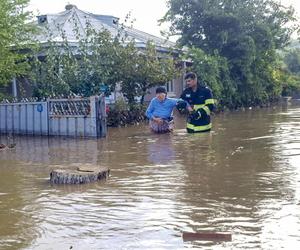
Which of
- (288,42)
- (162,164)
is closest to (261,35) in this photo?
(288,42)

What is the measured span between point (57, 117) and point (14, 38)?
15.0ft

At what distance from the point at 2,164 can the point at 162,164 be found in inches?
131

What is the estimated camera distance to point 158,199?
6.62 metres

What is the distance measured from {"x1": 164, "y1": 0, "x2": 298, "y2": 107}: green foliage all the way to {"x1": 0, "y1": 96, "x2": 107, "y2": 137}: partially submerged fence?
40.5 ft

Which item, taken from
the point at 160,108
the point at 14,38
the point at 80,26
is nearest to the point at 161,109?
the point at 160,108

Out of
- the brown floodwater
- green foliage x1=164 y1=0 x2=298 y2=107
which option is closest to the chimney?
green foliage x1=164 y1=0 x2=298 y2=107

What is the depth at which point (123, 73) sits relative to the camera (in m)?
19.5

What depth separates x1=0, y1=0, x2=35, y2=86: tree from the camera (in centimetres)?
1722

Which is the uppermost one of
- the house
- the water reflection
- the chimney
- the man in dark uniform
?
the chimney

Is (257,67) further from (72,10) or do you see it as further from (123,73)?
(123,73)

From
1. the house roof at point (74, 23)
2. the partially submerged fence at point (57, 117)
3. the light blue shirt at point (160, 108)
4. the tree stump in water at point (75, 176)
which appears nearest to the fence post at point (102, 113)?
the partially submerged fence at point (57, 117)

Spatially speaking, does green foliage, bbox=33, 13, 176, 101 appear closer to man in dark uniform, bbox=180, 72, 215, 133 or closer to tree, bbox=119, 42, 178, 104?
tree, bbox=119, 42, 178, 104

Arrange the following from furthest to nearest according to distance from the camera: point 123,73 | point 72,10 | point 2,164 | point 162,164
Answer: point 72,10 < point 123,73 < point 2,164 < point 162,164

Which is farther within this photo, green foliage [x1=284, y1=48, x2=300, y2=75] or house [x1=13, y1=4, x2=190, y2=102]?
green foliage [x1=284, y1=48, x2=300, y2=75]
